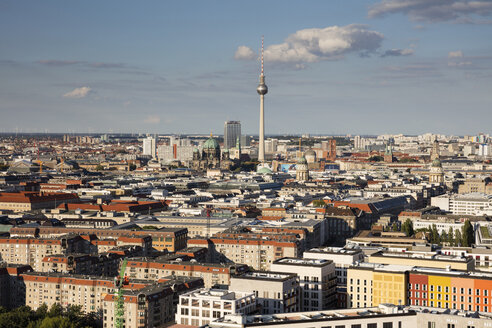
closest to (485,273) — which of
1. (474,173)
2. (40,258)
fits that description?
(40,258)

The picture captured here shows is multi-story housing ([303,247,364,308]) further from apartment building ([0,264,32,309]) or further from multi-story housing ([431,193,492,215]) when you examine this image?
multi-story housing ([431,193,492,215])

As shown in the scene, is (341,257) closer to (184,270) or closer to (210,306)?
(184,270)

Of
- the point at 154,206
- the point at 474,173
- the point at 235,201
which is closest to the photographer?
the point at 154,206

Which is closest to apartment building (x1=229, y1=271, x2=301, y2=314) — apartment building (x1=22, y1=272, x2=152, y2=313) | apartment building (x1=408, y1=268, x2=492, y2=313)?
apartment building (x1=408, y1=268, x2=492, y2=313)

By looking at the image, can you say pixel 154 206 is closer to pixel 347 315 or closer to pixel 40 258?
pixel 40 258

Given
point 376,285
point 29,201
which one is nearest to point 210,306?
point 376,285

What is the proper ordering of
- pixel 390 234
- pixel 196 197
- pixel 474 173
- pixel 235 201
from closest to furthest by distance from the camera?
1. pixel 390 234
2. pixel 235 201
3. pixel 196 197
4. pixel 474 173

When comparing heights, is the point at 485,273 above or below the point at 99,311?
above

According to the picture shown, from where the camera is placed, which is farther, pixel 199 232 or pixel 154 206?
pixel 154 206
